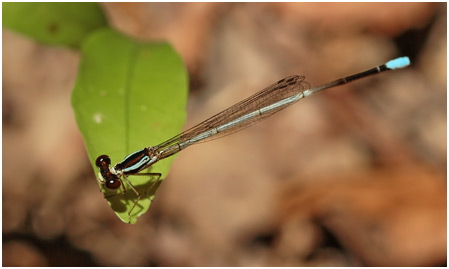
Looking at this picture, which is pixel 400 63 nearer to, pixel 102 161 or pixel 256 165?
pixel 256 165

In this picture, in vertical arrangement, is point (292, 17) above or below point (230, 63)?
above

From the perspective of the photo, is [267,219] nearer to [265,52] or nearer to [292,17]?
[265,52]

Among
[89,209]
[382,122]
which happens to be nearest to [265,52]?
[382,122]

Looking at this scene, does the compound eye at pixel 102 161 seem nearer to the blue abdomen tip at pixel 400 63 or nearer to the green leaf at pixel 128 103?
the green leaf at pixel 128 103

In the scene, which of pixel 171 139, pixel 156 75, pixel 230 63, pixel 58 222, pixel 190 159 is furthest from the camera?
pixel 230 63

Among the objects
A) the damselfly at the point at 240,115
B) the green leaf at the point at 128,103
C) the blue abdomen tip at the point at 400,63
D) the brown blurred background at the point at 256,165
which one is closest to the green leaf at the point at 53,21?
the green leaf at the point at 128,103

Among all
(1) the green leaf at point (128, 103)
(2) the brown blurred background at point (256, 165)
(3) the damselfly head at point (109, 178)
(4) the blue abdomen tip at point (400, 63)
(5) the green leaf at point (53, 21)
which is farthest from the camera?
(2) the brown blurred background at point (256, 165)

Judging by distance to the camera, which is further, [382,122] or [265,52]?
[265,52]
